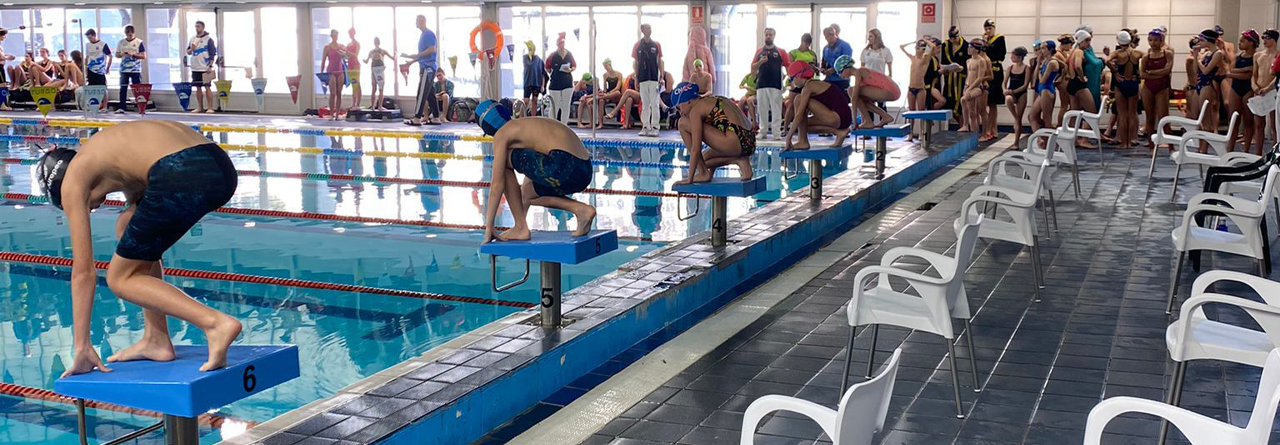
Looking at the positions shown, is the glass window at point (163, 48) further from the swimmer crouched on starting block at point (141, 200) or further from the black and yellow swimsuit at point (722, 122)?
the swimmer crouched on starting block at point (141, 200)

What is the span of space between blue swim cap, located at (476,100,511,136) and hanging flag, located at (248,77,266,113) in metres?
17.3

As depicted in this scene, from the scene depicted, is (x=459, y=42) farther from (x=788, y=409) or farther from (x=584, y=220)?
(x=788, y=409)

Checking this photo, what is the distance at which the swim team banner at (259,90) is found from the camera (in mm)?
21375

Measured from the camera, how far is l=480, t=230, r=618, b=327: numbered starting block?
4895 mm

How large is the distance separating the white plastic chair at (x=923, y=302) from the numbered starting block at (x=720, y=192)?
2419 millimetres

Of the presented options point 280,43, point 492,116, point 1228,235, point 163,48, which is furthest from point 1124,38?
point 163,48

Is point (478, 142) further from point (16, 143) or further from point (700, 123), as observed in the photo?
point (700, 123)

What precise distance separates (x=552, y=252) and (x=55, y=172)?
2173mm

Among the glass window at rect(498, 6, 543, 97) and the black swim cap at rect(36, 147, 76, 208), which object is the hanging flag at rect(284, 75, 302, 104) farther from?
the black swim cap at rect(36, 147, 76, 208)

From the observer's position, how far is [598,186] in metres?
11.5

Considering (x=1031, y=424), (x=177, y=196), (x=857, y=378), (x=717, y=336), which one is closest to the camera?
(x=177, y=196)

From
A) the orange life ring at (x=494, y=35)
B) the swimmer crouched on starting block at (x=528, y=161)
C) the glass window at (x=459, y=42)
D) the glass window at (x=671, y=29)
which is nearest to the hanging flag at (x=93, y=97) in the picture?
the glass window at (x=459, y=42)

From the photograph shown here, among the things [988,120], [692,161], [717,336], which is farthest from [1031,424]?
[988,120]

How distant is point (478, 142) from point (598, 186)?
511 cm
